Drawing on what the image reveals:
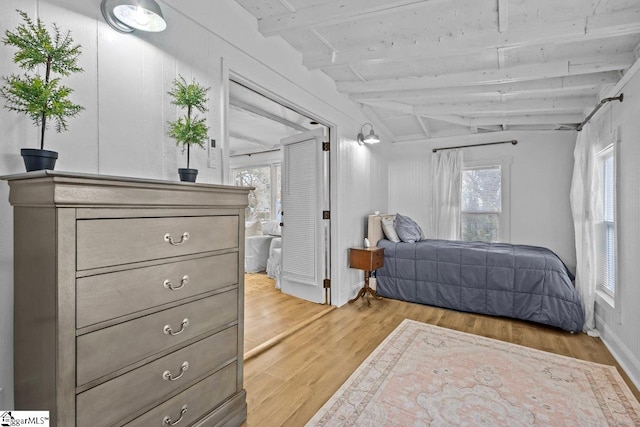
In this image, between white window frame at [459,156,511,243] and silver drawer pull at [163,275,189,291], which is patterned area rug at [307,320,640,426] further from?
white window frame at [459,156,511,243]

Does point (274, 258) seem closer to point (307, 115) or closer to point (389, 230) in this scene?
point (389, 230)

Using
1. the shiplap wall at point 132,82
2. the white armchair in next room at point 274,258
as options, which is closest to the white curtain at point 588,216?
the shiplap wall at point 132,82

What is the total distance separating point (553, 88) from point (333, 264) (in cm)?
281

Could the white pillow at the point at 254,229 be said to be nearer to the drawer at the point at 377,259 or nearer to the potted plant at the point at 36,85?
the drawer at the point at 377,259

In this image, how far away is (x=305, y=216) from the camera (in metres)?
3.88

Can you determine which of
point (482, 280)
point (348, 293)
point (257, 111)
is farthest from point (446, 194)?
point (257, 111)

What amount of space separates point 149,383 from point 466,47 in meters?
2.80

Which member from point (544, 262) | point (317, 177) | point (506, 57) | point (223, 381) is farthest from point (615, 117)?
point (223, 381)

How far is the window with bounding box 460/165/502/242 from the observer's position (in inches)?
187

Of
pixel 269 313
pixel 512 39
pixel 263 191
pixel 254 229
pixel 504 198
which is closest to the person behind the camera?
pixel 512 39

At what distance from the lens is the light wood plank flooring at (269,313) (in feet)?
9.39

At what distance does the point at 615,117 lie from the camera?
8.74 ft

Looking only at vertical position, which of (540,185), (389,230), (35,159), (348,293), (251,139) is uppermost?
(251,139)

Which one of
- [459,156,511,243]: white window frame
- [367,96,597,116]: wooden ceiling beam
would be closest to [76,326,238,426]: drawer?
[367,96,597,116]: wooden ceiling beam
